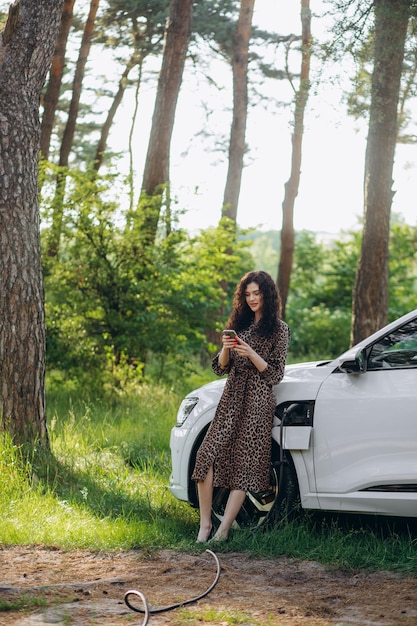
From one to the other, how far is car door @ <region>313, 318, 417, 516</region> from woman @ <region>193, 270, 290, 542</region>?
447 mm

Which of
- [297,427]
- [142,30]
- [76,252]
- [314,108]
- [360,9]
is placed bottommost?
[297,427]

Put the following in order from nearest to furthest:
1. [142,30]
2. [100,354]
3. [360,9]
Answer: [360,9]
[100,354]
[142,30]

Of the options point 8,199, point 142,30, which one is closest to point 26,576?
point 8,199

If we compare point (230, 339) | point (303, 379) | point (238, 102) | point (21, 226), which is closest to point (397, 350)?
point (303, 379)

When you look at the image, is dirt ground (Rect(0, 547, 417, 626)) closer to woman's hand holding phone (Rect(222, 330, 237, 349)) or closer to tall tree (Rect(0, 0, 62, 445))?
woman's hand holding phone (Rect(222, 330, 237, 349))

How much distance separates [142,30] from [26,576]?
22.3m

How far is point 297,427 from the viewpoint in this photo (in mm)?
6691

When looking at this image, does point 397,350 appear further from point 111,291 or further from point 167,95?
point 167,95

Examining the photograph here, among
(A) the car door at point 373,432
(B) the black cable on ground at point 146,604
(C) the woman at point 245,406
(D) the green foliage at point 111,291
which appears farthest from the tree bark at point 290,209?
(B) the black cable on ground at point 146,604

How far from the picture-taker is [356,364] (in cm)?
642

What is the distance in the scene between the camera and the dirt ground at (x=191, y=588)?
5082mm

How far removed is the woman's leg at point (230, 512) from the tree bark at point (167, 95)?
11464mm

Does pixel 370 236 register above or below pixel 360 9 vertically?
below

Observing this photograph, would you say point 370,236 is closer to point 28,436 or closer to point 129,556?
point 28,436
